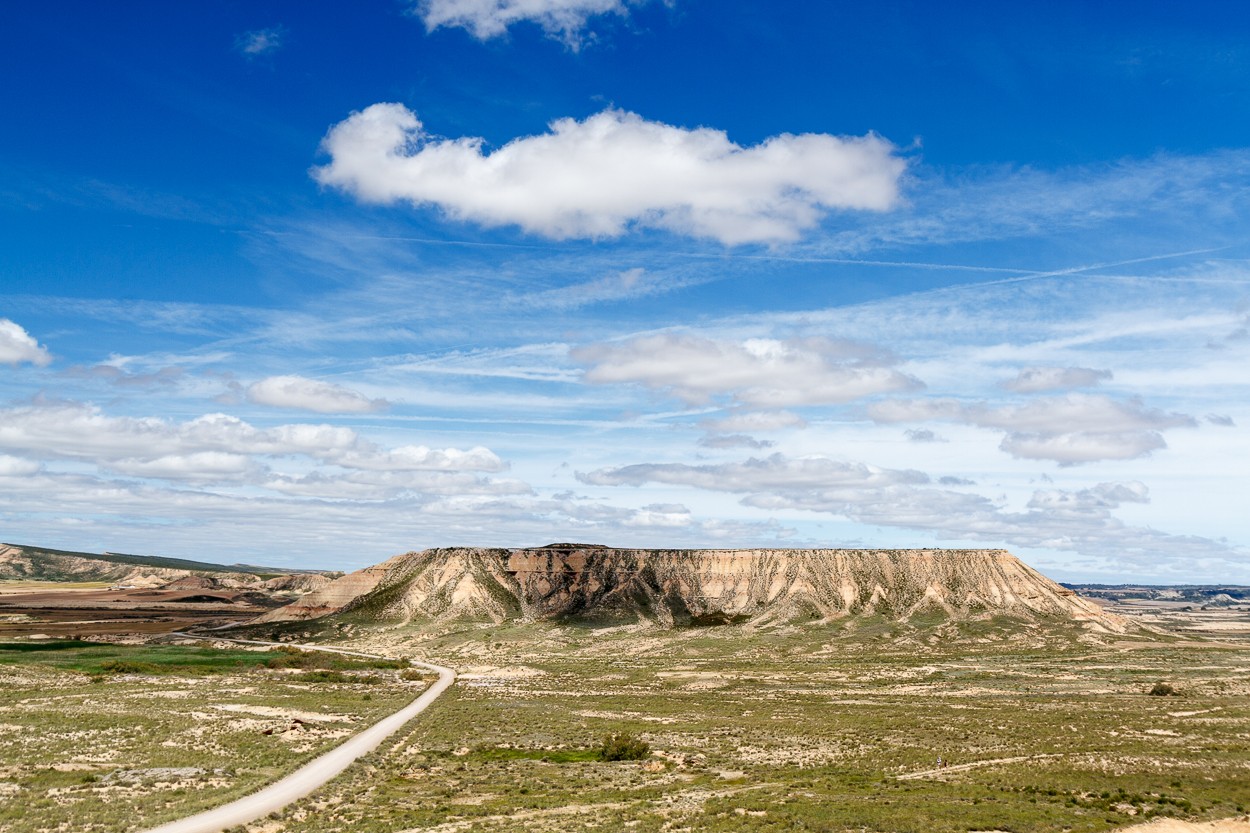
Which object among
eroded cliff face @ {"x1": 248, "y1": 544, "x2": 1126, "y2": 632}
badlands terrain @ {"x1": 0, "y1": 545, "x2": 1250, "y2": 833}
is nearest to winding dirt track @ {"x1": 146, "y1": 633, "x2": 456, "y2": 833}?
badlands terrain @ {"x1": 0, "y1": 545, "x2": 1250, "y2": 833}

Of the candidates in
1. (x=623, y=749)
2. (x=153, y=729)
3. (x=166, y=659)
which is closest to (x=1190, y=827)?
(x=623, y=749)

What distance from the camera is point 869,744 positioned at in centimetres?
6356

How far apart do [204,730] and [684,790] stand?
3487 cm

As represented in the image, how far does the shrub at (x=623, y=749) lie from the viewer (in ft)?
189

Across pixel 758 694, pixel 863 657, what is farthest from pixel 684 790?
pixel 863 657

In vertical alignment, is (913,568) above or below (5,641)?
above

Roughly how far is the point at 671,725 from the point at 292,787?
111ft

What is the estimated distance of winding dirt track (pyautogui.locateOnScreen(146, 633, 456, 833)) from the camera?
38094 millimetres

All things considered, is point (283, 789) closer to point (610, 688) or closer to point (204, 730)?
point (204, 730)

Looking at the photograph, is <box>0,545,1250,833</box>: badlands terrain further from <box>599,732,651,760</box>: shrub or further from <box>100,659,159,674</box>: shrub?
<box>599,732,651,760</box>: shrub

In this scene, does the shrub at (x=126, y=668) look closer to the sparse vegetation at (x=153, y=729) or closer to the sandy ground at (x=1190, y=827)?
the sparse vegetation at (x=153, y=729)

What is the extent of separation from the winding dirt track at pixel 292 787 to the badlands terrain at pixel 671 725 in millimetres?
927

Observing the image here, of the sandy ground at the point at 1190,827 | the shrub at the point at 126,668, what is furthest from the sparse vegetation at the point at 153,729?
the sandy ground at the point at 1190,827

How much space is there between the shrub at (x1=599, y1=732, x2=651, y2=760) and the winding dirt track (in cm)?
1432
